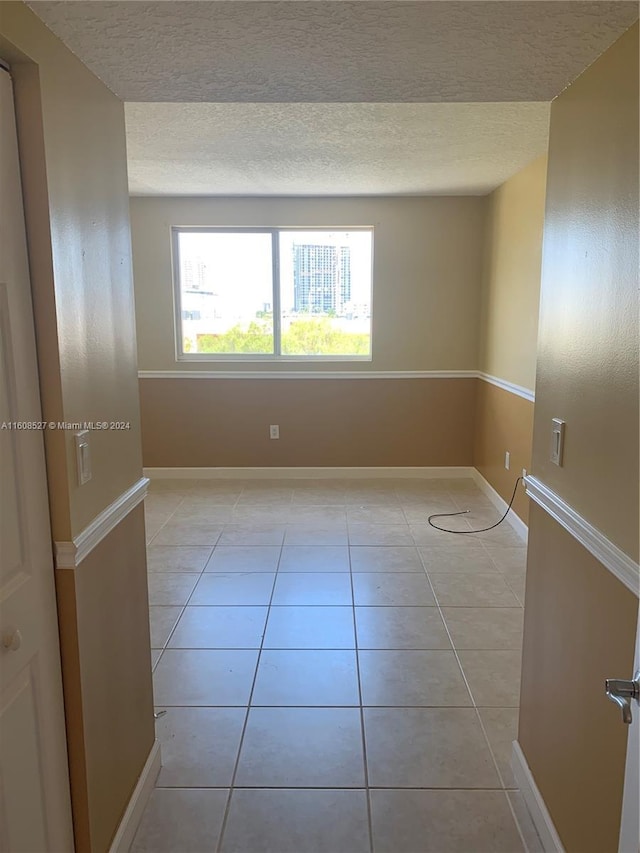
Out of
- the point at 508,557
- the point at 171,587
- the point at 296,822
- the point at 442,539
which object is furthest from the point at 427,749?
the point at 442,539

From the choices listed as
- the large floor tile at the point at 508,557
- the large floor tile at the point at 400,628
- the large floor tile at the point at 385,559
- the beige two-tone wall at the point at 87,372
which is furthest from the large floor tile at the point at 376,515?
the beige two-tone wall at the point at 87,372

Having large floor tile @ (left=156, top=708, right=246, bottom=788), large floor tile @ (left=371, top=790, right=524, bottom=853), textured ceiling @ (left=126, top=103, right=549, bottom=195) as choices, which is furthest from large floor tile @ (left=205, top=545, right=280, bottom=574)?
textured ceiling @ (left=126, top=103, right=549, bottom=195)

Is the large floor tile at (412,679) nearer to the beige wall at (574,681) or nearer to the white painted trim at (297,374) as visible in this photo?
the beige wall at (574,681)

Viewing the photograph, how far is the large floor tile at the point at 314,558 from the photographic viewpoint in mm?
3369

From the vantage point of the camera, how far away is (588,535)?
132 centimetres

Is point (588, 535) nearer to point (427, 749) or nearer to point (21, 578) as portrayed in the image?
point (427, 749)

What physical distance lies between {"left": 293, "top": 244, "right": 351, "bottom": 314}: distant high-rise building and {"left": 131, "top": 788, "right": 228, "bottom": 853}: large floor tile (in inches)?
152

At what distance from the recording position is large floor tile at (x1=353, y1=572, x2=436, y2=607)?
9.71 ft

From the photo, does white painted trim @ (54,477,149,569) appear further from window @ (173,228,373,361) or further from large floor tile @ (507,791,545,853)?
window @ (173,228,373,361)

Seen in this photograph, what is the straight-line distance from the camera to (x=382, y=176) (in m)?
4.04

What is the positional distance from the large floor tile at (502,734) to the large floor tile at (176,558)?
1.82m

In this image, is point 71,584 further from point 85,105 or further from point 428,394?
point 428,394

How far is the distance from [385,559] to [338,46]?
2.78m

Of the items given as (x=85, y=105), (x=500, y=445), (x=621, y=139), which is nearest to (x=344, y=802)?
(x=621, y=139)
